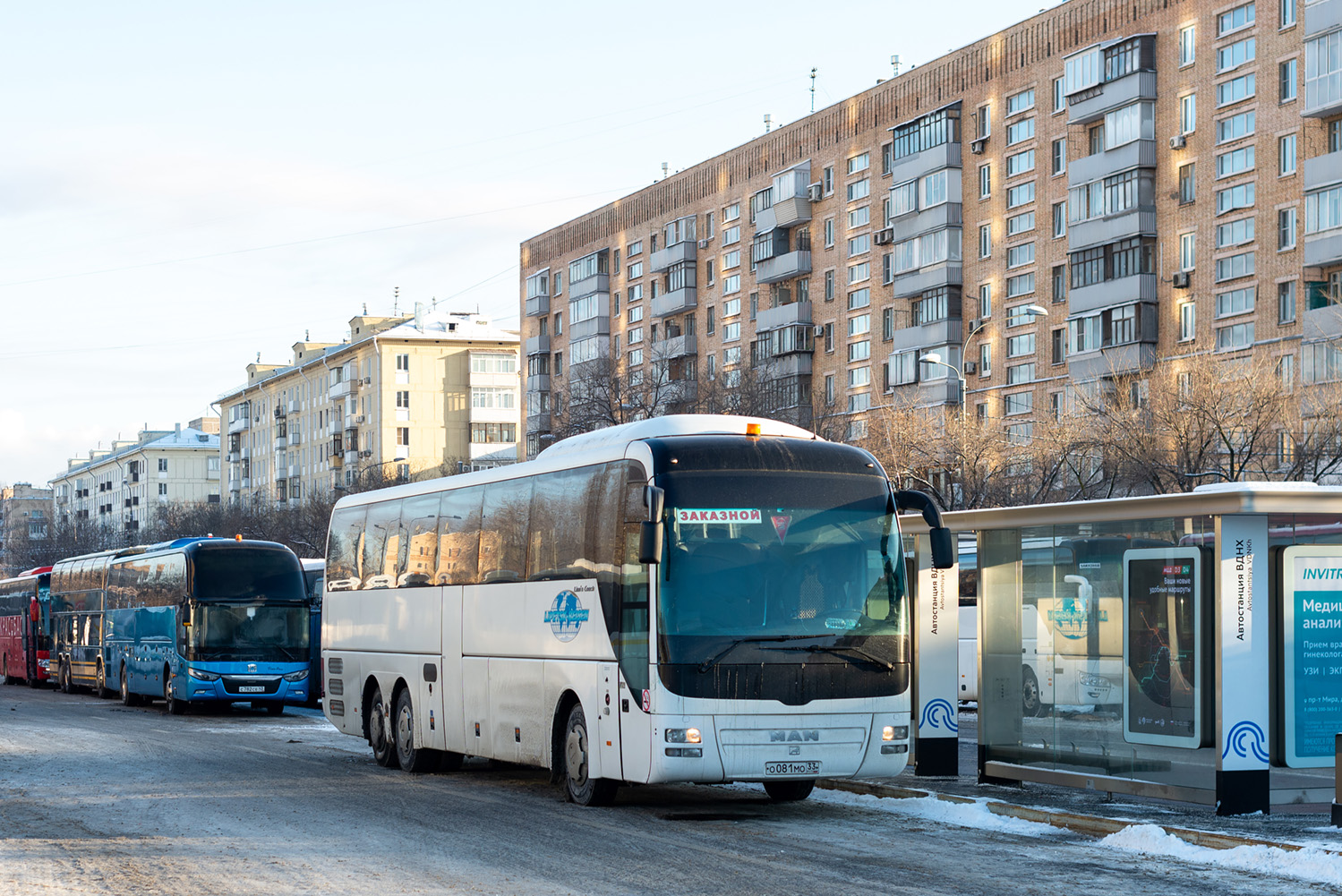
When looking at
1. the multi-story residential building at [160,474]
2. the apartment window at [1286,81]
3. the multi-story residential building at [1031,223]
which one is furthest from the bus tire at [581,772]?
the multi-story residential building at [160,474]

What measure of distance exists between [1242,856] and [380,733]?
1084 cm

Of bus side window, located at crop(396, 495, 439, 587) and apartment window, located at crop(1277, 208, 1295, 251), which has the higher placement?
apartment window, located at crop(1277, 208, 1295, 251)

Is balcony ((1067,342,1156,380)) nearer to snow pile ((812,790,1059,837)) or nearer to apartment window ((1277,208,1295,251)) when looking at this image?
apartment window ((1277,208,1295,251))

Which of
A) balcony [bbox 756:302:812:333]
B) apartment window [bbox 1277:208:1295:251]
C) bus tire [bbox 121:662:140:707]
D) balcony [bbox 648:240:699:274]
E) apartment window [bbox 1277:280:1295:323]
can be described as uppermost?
balcony [bbox 648:240:699:274]

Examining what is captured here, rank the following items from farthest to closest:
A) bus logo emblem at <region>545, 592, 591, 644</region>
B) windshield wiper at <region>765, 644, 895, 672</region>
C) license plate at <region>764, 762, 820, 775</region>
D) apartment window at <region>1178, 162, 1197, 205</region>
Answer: apartment window at <region>1178, 162, 1197, 205</region> → bus logo emblem at <region>545, 592, 591, 644</region> → windshield wiper at <region>765, 644, 895, 672</region> → license plate at <region>764, 762, 820, 775</region>

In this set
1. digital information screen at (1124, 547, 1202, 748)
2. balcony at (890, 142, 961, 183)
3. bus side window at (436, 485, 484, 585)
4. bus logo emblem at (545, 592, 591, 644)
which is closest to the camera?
digital information screen at (1124, 547, 1202, 748)

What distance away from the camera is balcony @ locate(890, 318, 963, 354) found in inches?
2623

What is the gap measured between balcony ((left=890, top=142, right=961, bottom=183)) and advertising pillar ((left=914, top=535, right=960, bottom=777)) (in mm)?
52754

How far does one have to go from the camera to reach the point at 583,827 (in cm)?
1285

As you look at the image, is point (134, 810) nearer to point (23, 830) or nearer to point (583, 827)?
point (23, 830)

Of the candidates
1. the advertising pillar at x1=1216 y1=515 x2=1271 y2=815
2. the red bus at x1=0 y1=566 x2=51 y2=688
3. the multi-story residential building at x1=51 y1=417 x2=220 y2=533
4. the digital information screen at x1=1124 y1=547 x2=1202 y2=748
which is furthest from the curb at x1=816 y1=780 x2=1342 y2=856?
the multi-story residential building at x1=51 y1=417 x2=220 y2=533

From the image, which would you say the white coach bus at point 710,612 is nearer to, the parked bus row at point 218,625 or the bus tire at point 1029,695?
the bus tire at point 1029,695

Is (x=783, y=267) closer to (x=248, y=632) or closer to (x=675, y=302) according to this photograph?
(x=675, y=302)

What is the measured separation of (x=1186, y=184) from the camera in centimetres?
5638
